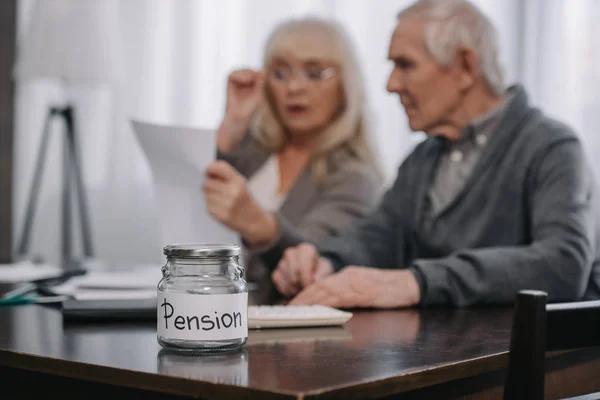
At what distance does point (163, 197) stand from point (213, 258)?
2.51 feet

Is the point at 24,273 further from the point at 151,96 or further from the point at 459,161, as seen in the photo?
the point at 151,96

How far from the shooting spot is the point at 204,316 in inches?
29.7

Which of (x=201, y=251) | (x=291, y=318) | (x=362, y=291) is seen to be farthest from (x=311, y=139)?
(x=201, y=251)

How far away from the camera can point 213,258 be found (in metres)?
0.77

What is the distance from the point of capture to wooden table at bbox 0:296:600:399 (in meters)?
0.64

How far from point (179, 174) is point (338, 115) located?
3.32 feet

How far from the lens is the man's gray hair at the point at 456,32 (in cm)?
170

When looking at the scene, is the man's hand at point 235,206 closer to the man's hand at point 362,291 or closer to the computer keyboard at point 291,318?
the man's hand at point 362,291

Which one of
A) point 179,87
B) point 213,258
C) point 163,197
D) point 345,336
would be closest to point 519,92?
point 163,197

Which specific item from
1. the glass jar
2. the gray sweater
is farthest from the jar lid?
the gray sweater

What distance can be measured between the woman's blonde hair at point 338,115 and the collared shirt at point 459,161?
68 cm

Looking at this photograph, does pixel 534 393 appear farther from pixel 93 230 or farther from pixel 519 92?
pixel 93 230

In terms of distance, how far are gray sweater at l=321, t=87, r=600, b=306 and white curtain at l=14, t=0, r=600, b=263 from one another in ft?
3.69

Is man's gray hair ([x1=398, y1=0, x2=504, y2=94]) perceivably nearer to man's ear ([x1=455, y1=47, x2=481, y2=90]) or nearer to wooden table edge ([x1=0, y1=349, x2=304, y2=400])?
man's ear ([x1=455, y1=47, x2=481, y2=90])
